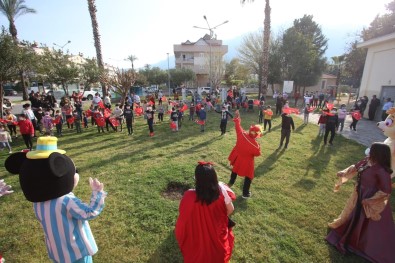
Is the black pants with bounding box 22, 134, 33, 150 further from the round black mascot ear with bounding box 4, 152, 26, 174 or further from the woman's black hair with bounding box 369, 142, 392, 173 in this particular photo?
the woman's black hair with bounding box 369, 142, 392, 173

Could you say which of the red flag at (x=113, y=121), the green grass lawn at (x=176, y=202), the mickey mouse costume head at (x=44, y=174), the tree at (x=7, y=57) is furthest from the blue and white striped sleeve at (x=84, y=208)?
the tree at (x=7, y=57)

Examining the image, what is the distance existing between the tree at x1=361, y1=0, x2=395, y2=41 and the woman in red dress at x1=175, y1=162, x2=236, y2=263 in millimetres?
30846

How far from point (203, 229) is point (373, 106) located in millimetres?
18188

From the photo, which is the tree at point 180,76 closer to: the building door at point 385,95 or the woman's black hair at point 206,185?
the building door at point 385,95

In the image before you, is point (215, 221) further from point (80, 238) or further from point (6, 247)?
point (6, 247)

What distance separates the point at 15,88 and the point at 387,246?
150ft

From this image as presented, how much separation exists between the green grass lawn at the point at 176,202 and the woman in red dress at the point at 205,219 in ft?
4.09

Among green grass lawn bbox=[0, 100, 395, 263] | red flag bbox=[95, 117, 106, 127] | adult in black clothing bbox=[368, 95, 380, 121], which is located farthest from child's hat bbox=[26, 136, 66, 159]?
adult in black clothing bbox=[368, 95, 380, 121]

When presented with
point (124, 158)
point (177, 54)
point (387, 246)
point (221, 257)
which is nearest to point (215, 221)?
point (221, 257)

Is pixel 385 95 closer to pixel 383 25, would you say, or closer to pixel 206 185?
pixel 383 25

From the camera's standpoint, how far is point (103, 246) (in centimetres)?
400

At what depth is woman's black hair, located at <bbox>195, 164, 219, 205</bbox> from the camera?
98.0 inches

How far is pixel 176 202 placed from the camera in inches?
209

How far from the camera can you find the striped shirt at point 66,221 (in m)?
2.36
